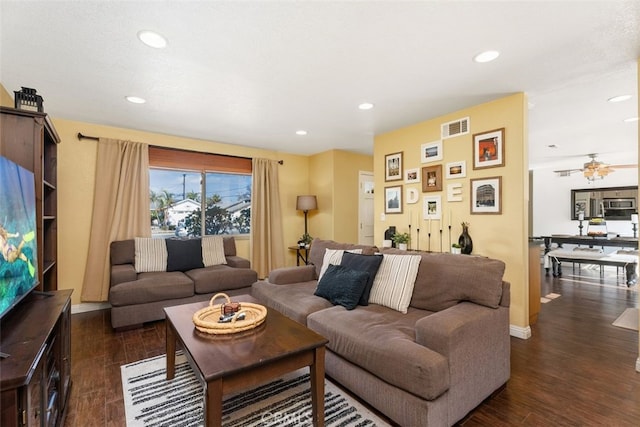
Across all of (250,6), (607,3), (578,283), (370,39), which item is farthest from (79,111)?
(578,283)

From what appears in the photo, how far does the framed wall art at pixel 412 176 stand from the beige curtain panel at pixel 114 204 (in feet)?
11.8

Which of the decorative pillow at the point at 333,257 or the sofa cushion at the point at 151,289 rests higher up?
the decorative pillow at the point at 333,257

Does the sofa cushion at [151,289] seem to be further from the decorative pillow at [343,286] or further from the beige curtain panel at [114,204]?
the decorative pillow at [343,286]

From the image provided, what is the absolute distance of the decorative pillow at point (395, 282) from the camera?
2289 millimetres

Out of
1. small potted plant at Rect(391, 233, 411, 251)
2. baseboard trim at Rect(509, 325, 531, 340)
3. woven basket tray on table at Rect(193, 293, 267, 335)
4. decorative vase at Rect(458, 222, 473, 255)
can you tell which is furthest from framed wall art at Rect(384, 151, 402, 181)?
woven basket tray on table at Rect(193, 293, 267, 335)

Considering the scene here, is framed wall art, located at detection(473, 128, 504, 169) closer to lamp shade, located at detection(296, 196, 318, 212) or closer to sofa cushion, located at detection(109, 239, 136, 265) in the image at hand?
lamp shade, located at detection(296, 196, 318, 212)

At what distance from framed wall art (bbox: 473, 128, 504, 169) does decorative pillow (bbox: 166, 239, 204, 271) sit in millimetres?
3679

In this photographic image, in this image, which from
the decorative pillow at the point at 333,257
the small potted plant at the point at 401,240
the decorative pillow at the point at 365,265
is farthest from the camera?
the small potted plant at the point at 401,240

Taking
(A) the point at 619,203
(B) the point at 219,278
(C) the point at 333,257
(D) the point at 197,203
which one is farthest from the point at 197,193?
(A) the point at 619,203

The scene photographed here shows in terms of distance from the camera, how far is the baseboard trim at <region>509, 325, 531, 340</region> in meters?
2.92

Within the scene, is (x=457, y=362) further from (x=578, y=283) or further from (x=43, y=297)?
(x=578, y=283)

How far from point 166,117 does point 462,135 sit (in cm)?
354

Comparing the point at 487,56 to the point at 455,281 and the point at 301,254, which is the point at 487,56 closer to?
the point at 455,281

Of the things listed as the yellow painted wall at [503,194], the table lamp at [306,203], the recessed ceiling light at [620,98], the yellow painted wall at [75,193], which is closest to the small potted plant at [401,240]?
the yellow painted wall at [503,194]
